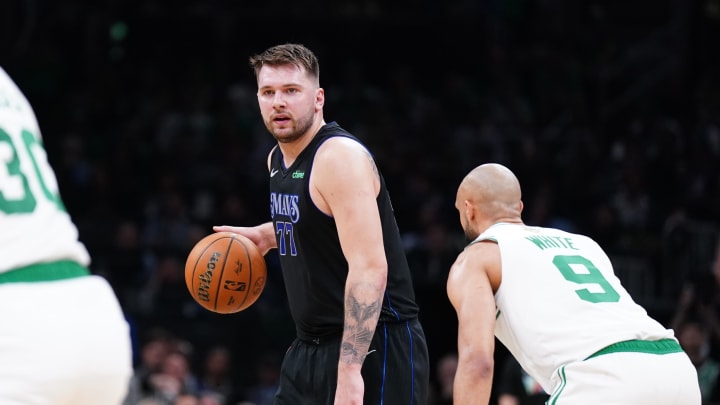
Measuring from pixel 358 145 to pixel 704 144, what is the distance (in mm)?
10270

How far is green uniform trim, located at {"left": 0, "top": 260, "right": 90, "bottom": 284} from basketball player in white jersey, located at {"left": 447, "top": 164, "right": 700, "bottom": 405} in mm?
1852

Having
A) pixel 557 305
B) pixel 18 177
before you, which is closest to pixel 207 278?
pixel 557 305

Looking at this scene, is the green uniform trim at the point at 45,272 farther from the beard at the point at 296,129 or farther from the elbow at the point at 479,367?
the elbow at the point at 479,367

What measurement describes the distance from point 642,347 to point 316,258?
54.4 inches

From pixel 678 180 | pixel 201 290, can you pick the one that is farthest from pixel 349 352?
pixel 678 180

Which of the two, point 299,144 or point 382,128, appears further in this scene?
point 382,128

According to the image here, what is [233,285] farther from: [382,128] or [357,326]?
[382,128]

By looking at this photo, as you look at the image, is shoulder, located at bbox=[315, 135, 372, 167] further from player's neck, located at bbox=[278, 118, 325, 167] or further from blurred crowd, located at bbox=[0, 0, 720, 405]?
blurred crowd, located at bbox=[0, 0, 720, 405]

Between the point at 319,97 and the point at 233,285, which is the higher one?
the point at 319,97

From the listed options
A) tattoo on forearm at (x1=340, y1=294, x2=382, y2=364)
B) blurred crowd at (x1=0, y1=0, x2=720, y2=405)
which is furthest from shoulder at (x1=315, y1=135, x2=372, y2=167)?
blurred crowd at (x1=0, y1=0, x2=720, y2=405)

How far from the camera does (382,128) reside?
45.4ft

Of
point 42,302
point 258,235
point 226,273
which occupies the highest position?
point 42,302

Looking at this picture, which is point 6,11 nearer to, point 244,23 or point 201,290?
point 244,23

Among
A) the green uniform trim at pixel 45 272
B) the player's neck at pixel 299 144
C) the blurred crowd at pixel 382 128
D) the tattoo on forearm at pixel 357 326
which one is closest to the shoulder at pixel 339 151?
the player's neck at pixel 299 144
